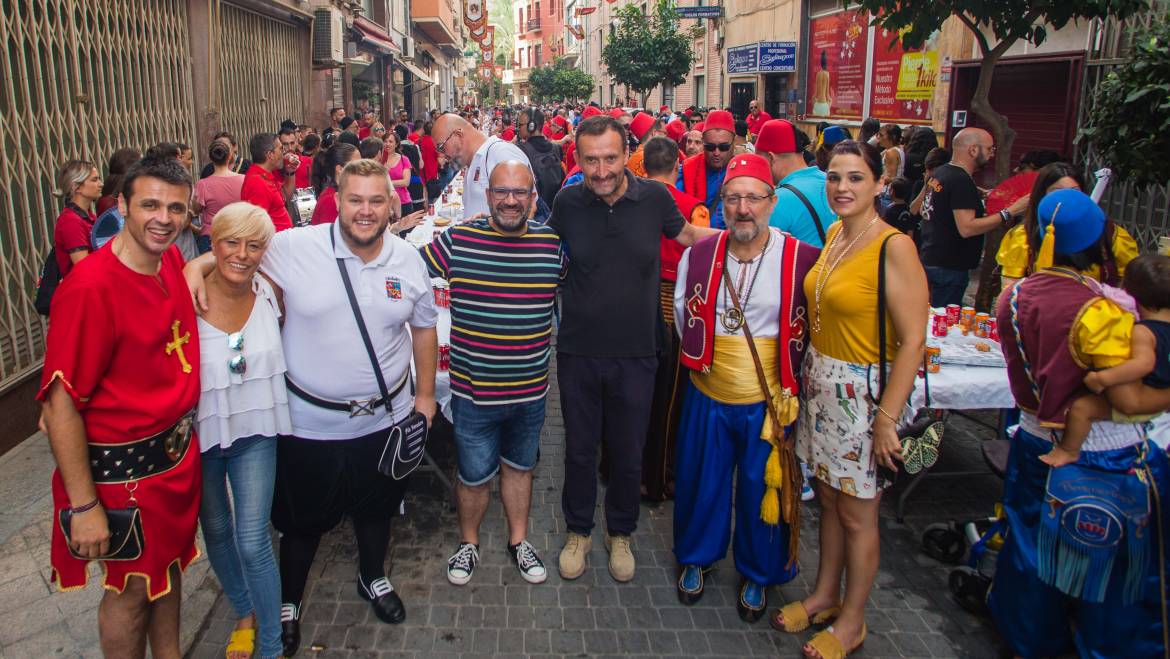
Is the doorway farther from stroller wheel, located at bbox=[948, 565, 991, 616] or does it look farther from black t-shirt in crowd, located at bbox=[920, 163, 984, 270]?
stroller wheel, located at bbox=[948, 565, 991, 616]

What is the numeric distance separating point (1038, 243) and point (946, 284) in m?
2.94

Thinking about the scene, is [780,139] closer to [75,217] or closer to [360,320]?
[360,320]

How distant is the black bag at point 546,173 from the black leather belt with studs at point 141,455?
5567 mm

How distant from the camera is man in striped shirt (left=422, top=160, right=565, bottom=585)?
323 cm

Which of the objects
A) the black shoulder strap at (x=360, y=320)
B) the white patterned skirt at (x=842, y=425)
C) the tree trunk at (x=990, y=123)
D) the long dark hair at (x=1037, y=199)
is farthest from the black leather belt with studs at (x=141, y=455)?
the tree trunk at (x=990, y=123)

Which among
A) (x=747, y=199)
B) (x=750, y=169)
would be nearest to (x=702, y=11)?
(x=750, y=169)

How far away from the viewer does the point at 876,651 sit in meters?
3.14

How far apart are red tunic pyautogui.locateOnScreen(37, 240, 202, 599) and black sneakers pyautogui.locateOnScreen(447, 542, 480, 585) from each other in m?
1.30

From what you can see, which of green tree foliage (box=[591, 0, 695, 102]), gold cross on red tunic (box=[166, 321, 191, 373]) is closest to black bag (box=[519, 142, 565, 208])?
gold cross on red tunic (box=[166, 321, 191, 373])

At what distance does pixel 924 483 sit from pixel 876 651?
1776 millimetres

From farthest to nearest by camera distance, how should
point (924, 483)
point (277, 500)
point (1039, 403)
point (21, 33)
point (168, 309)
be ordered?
1. point (21, 33)
2. point (924, 483)
3. point (277, 500)
4. point (1039, 403)
5. point (168, 309)

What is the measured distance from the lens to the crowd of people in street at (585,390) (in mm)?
2424

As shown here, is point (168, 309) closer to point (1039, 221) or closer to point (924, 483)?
point (1039, 221)

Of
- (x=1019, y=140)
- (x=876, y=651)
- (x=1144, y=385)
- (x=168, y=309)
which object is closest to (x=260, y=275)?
(x=168, y=309)
